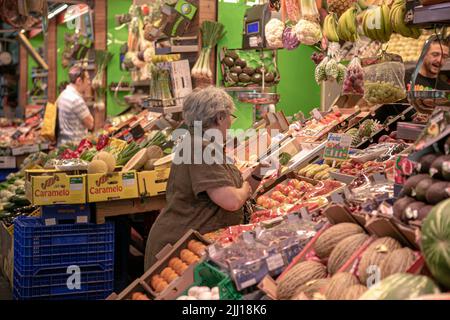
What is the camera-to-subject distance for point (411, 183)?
2484 millimetres

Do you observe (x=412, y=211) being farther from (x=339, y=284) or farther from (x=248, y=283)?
(x=248, y=283)

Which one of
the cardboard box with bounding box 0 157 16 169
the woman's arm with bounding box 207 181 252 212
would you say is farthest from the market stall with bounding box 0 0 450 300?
the cardboard box with bounding box 0 157 16 169

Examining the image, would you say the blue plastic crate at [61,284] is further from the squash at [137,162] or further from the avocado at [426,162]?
the avocado at [426,162]

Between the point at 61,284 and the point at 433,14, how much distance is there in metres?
3.37

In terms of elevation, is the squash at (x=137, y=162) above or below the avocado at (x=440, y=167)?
below

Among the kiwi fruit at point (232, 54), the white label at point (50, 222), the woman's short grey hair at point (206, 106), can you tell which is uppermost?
the kiwi fruit at point (232, 54)

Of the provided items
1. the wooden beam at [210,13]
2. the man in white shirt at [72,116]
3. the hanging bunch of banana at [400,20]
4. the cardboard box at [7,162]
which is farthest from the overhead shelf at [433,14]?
the cardboard box at [7,162]

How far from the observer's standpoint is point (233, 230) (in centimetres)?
344

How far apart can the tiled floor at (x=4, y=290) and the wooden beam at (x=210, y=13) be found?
283 centimetres

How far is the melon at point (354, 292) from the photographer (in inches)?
86.3

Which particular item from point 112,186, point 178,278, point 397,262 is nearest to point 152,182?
point 112,186

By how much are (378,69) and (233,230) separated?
5.51ft

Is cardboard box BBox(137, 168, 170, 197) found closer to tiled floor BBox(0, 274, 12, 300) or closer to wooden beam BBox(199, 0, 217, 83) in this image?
wooden beam BBox(199, 0, 217, 83)

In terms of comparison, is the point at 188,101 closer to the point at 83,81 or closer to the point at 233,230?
the point at 233,230
